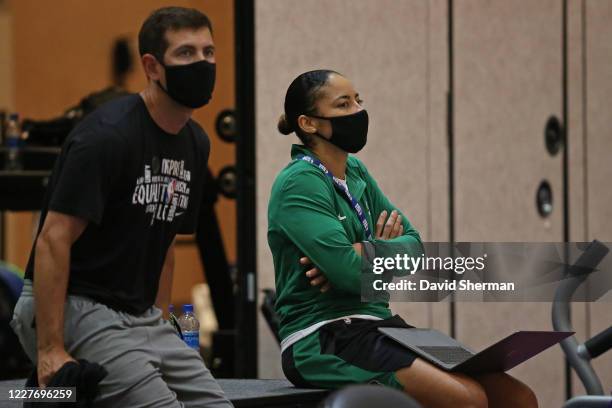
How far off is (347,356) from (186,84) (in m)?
0.89

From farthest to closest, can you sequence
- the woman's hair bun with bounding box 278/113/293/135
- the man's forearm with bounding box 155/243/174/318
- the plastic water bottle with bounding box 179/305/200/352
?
the plastic water bottle with bounding box 179/305/200/352 → the woman's hair bun with bounding box 278/113/293/135 → the man's forearm with bounding box 155/243/174/318

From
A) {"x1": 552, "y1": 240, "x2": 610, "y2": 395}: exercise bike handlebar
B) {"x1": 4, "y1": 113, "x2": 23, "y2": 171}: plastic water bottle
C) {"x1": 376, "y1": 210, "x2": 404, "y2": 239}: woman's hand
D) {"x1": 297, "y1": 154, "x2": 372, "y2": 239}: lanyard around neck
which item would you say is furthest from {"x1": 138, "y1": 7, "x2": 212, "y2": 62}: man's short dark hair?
{"x1": 4, "y1": 113, "x2": 23, "y2": 171}: plastic water bottle

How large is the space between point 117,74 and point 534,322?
541 cm

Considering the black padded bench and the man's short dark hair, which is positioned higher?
the man's short dark hair

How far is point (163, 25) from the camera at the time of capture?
10.2ft

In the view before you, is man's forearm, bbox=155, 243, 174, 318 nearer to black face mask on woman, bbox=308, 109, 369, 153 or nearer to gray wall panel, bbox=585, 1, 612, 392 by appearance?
black face mask on woman, bbox=308, 109, 369, 153

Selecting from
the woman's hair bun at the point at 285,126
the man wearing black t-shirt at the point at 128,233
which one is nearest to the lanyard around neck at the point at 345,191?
the woman's hair bun at the point at 285,126

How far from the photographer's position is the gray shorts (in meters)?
2.92

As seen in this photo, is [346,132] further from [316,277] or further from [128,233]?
[128,233]

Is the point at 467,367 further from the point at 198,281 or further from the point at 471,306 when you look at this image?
the point at 198,281

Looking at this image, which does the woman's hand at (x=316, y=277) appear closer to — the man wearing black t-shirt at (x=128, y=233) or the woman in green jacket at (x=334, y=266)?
the woman in green jacket at (x=334, y=266)

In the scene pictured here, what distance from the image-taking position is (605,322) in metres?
6.95

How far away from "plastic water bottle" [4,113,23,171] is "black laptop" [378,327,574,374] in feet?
9.93

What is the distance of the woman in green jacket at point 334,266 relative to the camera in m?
3.40
